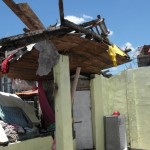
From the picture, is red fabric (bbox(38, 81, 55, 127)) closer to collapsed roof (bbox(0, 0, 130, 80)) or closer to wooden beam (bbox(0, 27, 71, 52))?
collapsed roof (bbox(0, 0, 130, 80))

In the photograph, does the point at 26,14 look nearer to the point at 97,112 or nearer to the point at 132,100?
the point at 97,112

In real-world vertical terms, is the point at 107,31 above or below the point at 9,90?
above

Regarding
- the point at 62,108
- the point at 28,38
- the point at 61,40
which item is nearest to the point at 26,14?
the point at 28,38

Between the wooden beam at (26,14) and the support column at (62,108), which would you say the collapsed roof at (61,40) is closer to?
the wooden beam at (26,14)

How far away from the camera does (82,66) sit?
1026cm

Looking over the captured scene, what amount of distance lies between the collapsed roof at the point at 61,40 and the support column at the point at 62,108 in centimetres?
52

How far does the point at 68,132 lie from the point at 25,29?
2609mm

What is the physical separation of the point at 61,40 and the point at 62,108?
1554 mm

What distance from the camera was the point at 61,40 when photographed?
7410 millimetres

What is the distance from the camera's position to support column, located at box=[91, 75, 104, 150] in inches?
461

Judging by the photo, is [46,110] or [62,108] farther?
[46,110]

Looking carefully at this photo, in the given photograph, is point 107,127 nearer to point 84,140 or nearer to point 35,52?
point 84,140

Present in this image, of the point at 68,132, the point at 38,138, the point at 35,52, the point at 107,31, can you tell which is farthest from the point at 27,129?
the point at 107,31

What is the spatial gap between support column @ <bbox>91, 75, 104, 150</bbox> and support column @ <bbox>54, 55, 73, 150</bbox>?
3.75 metres
